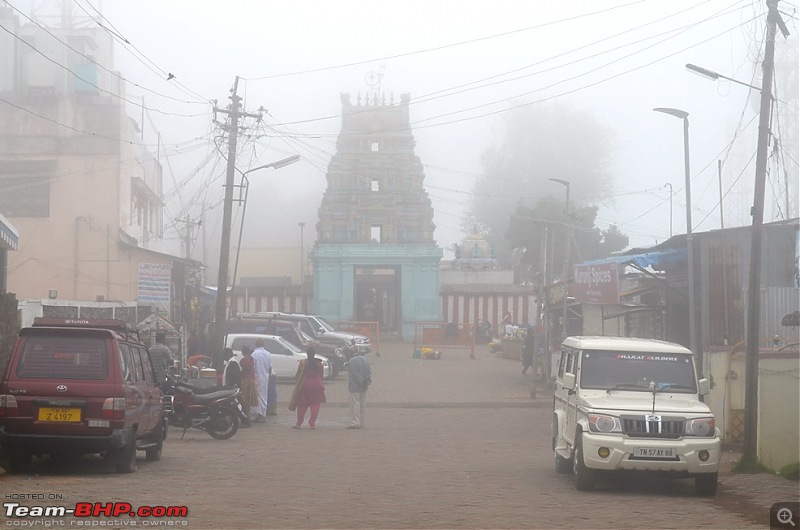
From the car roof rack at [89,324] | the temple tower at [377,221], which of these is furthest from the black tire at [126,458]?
the temple tower at [377,221]

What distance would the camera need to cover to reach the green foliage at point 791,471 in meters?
13.2

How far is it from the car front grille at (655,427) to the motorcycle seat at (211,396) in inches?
326

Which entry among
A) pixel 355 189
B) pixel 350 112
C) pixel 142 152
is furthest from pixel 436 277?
pixel 142 152

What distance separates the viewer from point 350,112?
61656mm

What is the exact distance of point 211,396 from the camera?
1775 centimetres

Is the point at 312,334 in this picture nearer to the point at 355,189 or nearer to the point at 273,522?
the point at 355,189

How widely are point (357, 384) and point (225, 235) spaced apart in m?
9.18

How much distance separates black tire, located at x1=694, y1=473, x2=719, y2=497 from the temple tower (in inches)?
1831

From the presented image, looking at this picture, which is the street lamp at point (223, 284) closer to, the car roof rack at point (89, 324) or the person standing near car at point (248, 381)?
the person standing near car at point (248, 381)

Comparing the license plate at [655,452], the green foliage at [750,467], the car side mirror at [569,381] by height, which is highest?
the car side mirror at [569,381]

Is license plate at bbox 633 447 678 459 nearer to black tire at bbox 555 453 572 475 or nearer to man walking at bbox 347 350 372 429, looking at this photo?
black tire at bbox 555 453 572 475

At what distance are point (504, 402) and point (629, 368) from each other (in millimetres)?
14546

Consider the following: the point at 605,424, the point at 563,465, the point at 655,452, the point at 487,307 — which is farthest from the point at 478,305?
the point at 655,452

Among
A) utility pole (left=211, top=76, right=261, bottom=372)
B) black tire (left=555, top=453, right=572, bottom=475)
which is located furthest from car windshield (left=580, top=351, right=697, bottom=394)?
utility pole (left=211, top=76, right=261, bottom=372)
